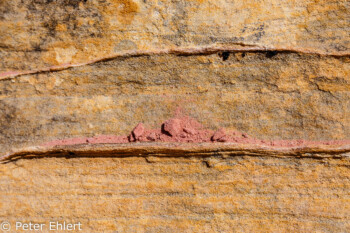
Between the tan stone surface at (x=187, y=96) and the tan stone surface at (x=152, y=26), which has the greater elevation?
the tan stone surface at (x=152, y=26)

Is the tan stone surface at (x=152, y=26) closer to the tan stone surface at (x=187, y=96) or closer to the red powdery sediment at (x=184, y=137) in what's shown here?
the tan stone surface at (x=187, y=96)

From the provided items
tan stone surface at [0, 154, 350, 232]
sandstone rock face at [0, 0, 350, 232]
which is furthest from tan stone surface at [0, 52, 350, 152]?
tan stone surface at [0, 154, 350, 232]

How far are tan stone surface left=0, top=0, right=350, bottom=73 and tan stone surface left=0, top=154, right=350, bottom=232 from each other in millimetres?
567

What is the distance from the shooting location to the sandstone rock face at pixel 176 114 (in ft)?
5.09

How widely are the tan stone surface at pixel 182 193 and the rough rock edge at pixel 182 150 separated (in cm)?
3

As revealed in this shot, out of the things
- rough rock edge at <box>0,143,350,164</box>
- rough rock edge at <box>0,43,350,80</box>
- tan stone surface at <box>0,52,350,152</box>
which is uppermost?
rough rock edge at <box>0,43,350,80</box>

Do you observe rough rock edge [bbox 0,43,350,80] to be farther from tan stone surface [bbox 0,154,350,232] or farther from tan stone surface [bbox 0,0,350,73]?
tan stone surface [bbox 0,154,350,232]

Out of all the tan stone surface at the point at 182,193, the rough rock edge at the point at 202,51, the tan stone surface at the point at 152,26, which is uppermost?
the tan stone surface at the point at 152,26

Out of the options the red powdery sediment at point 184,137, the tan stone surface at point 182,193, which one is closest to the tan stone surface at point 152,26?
the red powdery sediment at point 184,137

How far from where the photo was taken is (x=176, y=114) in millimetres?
1629

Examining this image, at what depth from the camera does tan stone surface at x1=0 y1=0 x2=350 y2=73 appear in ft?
5.13

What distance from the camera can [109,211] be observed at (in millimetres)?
1641

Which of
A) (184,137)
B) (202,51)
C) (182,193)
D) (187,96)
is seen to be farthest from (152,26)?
(182,193)

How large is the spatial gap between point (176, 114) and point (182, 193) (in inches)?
15.6
